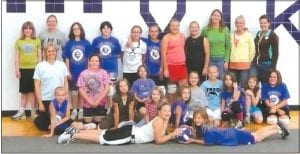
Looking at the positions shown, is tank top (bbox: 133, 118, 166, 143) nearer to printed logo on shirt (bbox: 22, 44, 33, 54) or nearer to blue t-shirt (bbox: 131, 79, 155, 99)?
blue t-shirt (bbox: 131, 79, 155, 99)

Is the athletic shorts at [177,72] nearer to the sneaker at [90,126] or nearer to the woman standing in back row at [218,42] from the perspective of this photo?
the woman standing in back row at [218,42]

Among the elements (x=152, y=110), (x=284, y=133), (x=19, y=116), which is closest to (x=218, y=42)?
(x=152, y=110)

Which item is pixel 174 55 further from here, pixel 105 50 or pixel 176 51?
pixel 105 50

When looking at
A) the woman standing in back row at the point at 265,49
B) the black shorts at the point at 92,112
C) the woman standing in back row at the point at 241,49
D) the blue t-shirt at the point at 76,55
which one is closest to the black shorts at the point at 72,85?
the blue t-shirt at the point at 76,55

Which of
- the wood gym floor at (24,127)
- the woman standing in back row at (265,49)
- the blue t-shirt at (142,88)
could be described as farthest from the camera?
the woman standing in back row at (265,49)

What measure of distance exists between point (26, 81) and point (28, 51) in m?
0.40

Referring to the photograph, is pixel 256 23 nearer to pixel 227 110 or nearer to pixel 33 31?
pixel 227 110

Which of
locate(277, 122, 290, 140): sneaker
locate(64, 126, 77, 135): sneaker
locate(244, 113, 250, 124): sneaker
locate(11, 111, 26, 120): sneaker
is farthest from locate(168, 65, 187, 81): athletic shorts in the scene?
locate(11, 111, 26, 120): sneaker

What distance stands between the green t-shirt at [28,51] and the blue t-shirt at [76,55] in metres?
0.37

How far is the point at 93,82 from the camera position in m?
6.42

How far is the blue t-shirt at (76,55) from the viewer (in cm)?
672

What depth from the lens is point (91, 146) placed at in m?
5.51

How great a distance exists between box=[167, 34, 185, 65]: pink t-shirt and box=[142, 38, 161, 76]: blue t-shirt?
0.17m

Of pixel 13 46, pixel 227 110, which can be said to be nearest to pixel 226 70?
pixel 227 110
